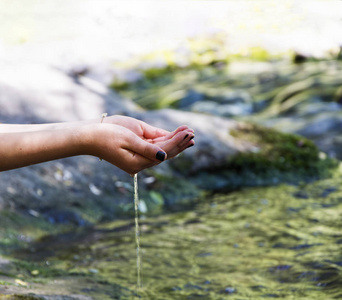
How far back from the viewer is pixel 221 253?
4.84 metres

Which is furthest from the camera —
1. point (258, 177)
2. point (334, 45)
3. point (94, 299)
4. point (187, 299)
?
point (334, 45)

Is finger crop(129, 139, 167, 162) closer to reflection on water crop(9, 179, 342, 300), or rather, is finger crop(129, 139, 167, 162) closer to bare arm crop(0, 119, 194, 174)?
bare arm crop(0, 119, 194, 174)

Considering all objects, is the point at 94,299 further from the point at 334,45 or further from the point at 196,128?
the point at 334,45

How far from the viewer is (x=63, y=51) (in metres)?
32.6

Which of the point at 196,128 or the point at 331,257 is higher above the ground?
the point at 196,128

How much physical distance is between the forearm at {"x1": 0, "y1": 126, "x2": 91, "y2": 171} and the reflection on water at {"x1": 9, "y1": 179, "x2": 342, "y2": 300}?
1407 millimetres

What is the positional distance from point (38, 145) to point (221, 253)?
9.43 ft

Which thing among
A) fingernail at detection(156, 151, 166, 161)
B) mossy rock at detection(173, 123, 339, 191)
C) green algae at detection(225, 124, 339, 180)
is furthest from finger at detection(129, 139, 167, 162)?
green algae at detection(225, 124, 339, 180)

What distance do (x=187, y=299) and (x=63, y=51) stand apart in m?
31.1

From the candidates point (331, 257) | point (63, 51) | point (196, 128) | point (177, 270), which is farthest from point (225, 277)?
point (63, 51)

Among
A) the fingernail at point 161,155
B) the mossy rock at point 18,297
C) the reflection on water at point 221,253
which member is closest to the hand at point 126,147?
the fingernail at point 161,155

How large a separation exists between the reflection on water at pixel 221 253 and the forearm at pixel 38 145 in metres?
1.41

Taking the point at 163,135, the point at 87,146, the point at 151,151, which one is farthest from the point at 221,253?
the point at 87,146

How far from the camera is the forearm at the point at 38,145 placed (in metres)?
2.54
